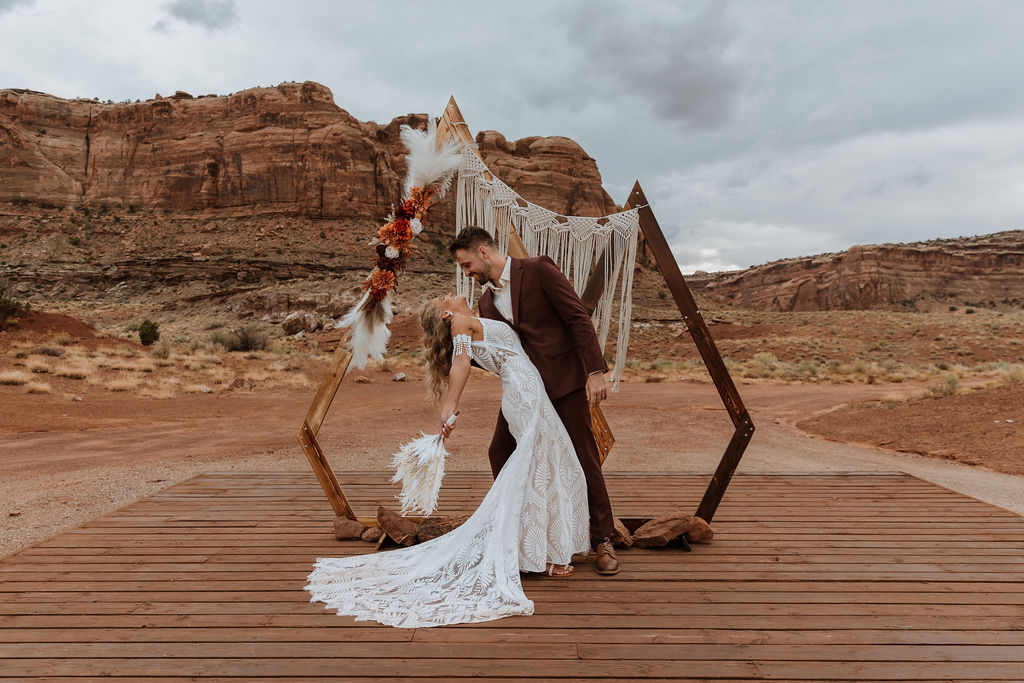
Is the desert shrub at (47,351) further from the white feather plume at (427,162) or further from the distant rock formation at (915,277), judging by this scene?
the distant rock formation at (915,277)

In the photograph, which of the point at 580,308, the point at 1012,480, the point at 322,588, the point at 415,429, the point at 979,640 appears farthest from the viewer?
the point at 415,429

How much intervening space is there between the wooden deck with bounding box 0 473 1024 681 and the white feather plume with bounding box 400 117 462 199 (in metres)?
2.27

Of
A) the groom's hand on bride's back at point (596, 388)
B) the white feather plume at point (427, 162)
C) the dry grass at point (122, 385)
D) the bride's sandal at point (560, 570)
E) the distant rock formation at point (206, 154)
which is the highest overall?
the distant rock formation at point (206, 154)

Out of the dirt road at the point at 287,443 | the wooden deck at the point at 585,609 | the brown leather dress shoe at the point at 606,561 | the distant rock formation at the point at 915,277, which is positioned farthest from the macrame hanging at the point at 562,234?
the distant rock formation at the point at 915,277

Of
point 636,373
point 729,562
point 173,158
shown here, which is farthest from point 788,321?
point 173,158

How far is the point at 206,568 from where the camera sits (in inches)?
129

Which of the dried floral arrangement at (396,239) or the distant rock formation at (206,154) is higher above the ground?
the distant rock formation at (206,154)

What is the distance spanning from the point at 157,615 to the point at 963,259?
236ft

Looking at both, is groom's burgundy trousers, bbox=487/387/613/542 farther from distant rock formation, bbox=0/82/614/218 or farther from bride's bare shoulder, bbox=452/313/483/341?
distant rock formation, bbox=0/82/614/218

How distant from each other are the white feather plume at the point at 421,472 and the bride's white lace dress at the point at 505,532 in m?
0.30

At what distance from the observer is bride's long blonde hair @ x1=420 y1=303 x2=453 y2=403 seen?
3229mm

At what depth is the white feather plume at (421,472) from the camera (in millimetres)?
3053

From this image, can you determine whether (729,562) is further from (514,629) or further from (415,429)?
(415,429)

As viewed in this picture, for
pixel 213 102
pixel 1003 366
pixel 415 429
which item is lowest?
pixel 415 429
